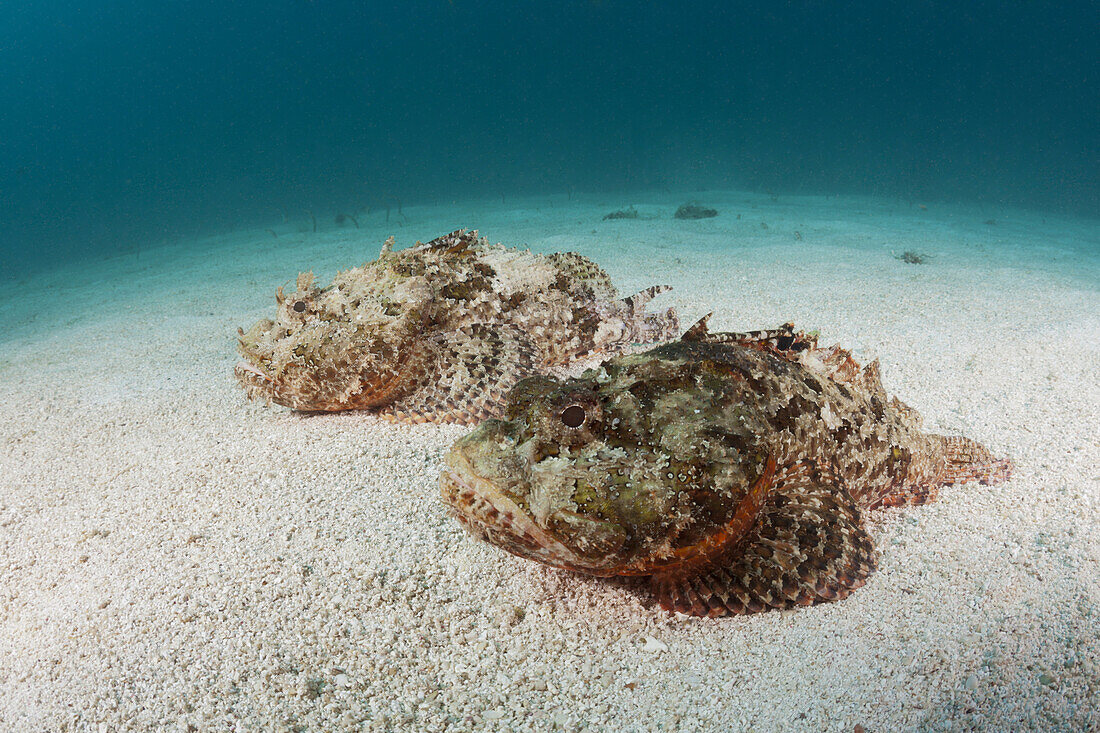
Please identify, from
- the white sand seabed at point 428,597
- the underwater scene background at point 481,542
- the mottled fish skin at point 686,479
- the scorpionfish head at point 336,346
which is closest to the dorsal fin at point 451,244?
the underwater scene background at point 481,542

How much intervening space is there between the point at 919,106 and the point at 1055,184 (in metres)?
39.9

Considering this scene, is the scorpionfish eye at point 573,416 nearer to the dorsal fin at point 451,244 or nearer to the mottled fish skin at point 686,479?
the mottled fish skin at point 686,479

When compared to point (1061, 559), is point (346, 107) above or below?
above

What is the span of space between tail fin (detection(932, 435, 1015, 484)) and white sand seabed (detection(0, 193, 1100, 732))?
0.30 ft

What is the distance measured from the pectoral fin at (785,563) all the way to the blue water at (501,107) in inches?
1428

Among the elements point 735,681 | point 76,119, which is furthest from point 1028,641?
point 76,119

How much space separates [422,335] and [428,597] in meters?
2.72

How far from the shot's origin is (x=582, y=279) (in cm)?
591

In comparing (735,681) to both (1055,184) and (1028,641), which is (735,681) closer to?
(1028,641)

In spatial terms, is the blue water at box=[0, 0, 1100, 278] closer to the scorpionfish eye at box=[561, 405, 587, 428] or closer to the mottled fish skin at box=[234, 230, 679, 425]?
the mottled fish skin at box=[234, 230, 679, 425]

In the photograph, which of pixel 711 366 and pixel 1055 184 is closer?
pixel 711 366

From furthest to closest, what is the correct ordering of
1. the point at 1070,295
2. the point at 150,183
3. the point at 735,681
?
the point at 150,183 → the point at 1070,295 → the point at 735,681

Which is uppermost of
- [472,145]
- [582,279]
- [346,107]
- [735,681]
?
[346,107]

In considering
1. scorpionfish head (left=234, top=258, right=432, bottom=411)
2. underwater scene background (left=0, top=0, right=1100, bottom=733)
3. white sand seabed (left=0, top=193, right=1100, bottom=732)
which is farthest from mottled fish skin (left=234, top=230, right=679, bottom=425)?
white sand seabed (left=0, top=193, right=1100, bottom=732)
